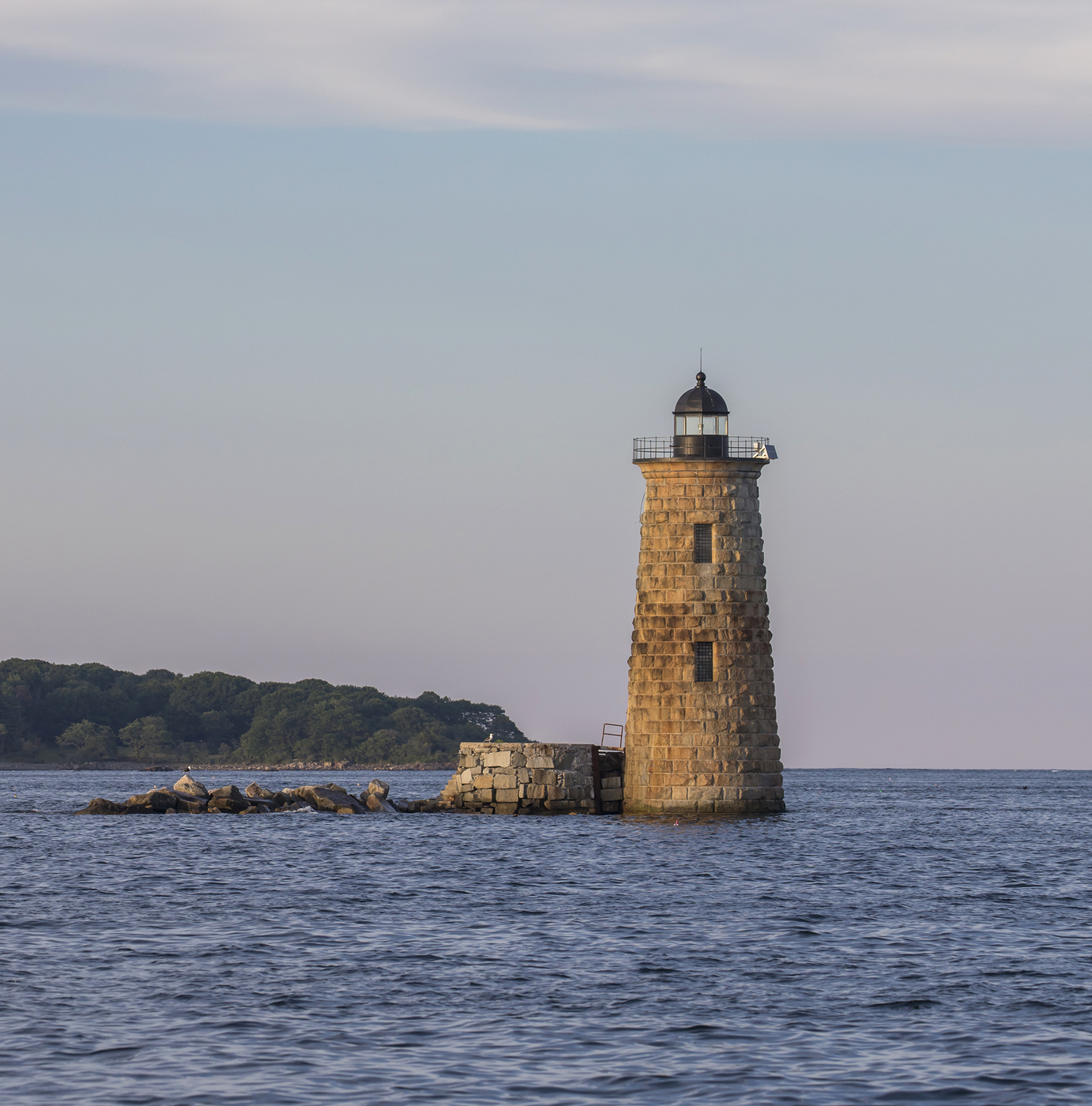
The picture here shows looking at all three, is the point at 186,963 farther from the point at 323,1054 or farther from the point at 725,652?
the point at 725,652

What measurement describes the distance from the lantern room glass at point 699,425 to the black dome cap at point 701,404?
121mm

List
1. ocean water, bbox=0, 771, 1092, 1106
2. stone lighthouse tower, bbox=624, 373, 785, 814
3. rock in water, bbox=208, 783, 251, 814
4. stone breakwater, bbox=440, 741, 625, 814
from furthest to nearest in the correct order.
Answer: rock in water, bbox=208, 783, 251, 814 < stone breakwater, bbox=440, 741, 625, 814 < stone lighthouse tower, bbox=624, 373, 785, 814 < ocean water, bbox=0, 771, 1092, 1106

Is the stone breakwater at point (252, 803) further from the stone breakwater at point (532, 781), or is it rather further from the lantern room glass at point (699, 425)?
the lantern room glass at point (699, 425)

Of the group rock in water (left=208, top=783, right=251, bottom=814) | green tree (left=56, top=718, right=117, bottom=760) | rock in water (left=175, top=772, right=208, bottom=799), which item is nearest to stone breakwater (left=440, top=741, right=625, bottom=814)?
rock in water (left=208, top=783, right=251, bottom=814)

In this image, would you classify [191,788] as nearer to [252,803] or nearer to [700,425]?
[252,803]

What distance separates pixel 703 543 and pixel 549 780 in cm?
934

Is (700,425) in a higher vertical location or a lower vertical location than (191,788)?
higher

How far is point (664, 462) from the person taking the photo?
48.2 meters

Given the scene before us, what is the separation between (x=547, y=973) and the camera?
77.5ft

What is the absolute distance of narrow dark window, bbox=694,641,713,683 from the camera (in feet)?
156

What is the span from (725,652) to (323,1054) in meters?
30.2

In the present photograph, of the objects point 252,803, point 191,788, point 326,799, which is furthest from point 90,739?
point 326,799

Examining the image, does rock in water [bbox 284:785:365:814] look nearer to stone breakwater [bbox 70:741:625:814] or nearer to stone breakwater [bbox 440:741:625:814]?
stone breakwater [bbox 70:741:625:814]

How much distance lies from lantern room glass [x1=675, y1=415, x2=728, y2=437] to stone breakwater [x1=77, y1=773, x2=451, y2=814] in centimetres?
1970
